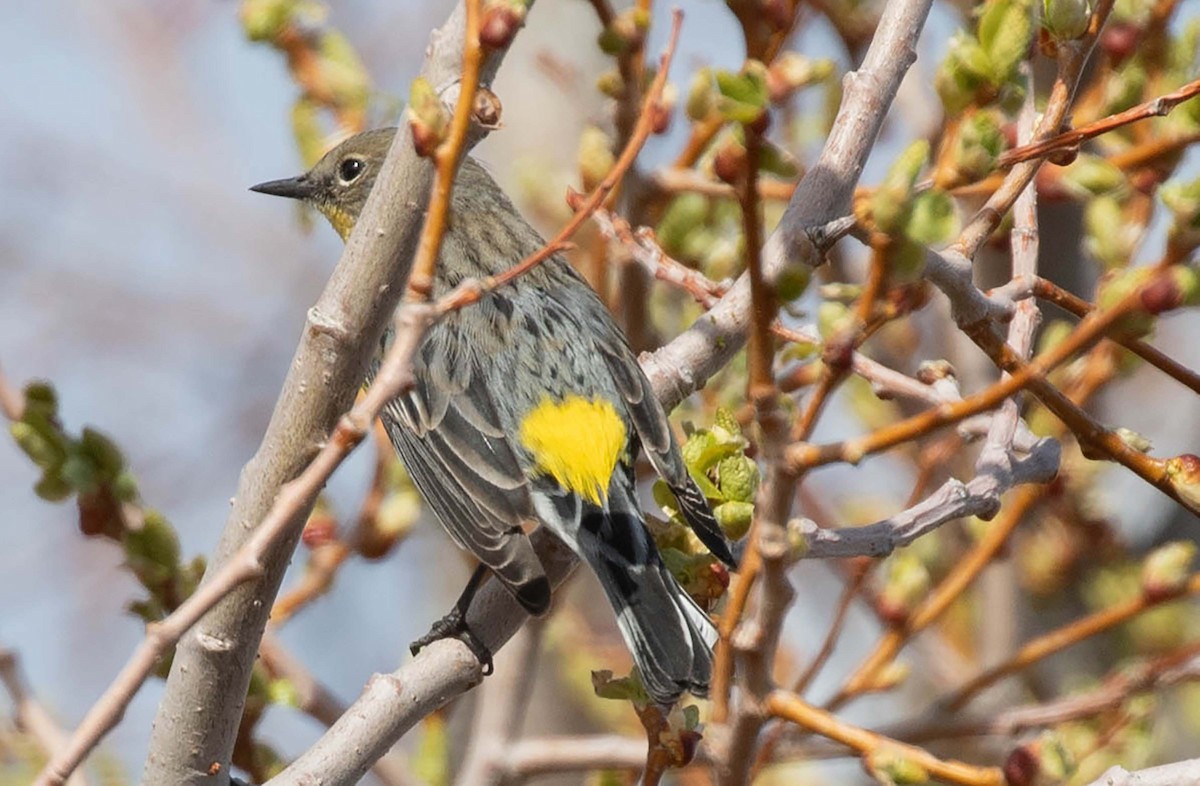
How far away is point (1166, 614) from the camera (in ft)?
16.2

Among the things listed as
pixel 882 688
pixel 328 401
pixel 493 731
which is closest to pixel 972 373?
pixel 882 688

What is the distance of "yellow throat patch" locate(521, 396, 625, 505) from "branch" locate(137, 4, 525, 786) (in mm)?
1140

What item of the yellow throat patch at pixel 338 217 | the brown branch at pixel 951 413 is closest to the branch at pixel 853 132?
the brown branch at pixel 951 413

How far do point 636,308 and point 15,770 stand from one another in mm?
2184

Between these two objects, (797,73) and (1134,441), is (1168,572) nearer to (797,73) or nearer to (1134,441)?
(1134,441)

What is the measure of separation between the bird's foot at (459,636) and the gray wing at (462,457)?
132 mm

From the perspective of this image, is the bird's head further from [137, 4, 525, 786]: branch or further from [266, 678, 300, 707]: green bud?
[137, 4, 525, 786]: branch

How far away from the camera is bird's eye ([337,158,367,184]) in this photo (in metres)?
4.48

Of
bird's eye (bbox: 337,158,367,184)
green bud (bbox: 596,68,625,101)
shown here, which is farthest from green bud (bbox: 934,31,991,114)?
bird's eye (bbox: 337,158,367,184)

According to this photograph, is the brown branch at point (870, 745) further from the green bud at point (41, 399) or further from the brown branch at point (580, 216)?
the green bud at point (41, 399)

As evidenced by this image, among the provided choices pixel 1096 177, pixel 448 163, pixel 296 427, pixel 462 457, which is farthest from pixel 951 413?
pixel 462 457

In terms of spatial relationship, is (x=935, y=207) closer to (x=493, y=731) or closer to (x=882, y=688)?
(x=882, y=688)

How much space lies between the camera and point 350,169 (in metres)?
4.53

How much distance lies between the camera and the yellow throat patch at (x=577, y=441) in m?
3.45
